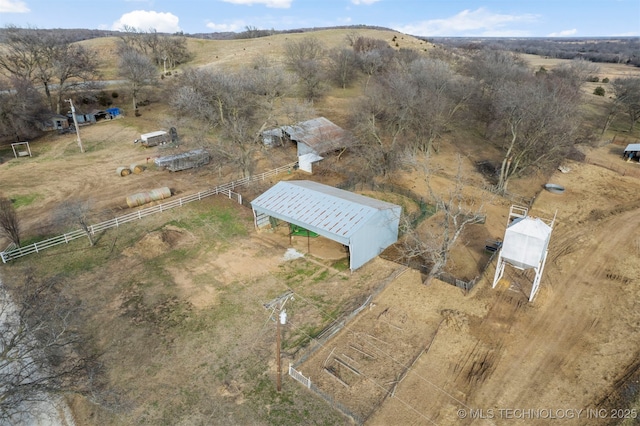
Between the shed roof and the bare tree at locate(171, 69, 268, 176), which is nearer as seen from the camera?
the bare tree at locate(171, 69, 268, 176)

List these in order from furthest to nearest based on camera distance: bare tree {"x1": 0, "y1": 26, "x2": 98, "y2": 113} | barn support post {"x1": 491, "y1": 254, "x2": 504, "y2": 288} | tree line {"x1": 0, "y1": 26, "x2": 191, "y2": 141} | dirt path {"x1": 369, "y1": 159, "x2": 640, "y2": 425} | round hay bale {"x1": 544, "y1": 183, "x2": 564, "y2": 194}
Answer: bare tree {"x1": 0, "y1": 26, "x2": 98, "y2": 113}, tree line {"x1": 0, "y1": 26, "x2": 191, "y2": 141}, round hay bale {"x1": 544, "y1": 183, "x2": 564, "y2": 194}, barn support post {"x1": 491, "y1": 254, "x2": 504, "y2": 288}, dirt path {"x1": 369, "y1": 159, "x2": 640, "y2": 425}

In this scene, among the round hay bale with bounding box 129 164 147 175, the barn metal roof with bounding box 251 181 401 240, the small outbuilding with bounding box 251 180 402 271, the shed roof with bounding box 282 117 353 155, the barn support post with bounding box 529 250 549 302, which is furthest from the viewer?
the shed roof with bounding box 282 117 353 155

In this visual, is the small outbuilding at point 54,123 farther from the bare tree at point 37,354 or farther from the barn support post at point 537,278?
the barn support post at point 537,278

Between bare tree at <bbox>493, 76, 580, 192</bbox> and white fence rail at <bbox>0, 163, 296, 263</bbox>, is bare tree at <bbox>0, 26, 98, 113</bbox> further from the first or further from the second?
bare tree at <bbox>493, 76, 580, 192</bbox>

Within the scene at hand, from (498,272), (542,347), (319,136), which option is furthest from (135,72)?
(542,347)

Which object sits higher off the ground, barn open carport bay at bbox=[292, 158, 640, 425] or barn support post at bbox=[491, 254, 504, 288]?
barn support post at bbox=[491, 254, 504, 288]

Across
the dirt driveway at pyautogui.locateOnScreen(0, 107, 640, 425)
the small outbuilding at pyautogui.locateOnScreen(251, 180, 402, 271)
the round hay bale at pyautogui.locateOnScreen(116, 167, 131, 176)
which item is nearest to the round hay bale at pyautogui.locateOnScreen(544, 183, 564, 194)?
the dirt driveway at pyautogui.locateOnScreen(0, 107, 640, 425)

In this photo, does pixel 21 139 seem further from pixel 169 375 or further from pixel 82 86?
pixel 169 375

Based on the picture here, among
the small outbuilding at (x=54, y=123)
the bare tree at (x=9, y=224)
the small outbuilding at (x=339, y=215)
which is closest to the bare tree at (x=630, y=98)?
the small outbuilding at (x=339, y=215)

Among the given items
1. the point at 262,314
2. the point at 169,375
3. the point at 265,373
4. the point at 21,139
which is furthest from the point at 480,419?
the point at 21,139
